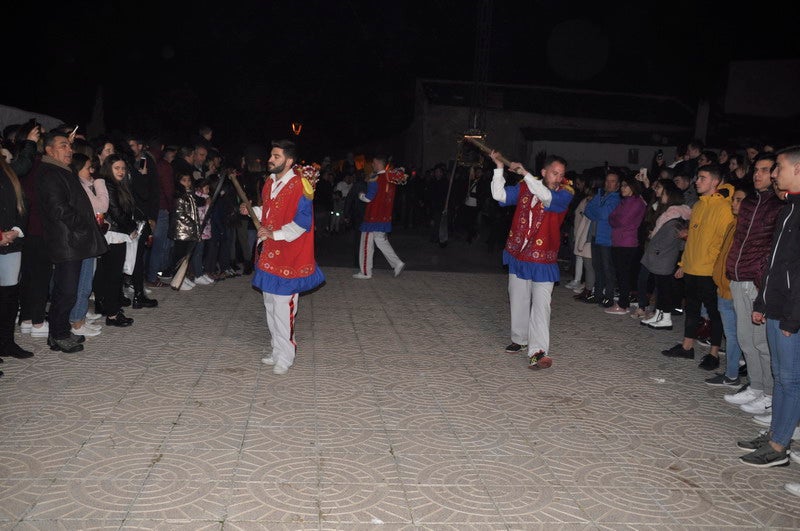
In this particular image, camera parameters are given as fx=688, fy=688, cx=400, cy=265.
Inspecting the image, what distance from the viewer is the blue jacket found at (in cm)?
925

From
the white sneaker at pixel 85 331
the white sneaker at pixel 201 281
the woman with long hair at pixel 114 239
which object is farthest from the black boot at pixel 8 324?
the white sneaker at pixel 201 281

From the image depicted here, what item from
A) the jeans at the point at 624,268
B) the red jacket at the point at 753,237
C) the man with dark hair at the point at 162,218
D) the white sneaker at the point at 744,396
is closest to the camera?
the red jacket at the point at 753,237

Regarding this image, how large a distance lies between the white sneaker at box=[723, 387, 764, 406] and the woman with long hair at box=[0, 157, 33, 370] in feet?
19.7

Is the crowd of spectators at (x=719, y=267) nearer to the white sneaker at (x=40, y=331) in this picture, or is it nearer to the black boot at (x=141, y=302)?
the black boot at (x=141, y=302)

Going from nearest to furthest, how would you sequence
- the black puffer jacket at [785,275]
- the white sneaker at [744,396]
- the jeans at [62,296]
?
the black puffer jacket at [785,275], the white sneaker at [744,396], the jeans at [62,296]

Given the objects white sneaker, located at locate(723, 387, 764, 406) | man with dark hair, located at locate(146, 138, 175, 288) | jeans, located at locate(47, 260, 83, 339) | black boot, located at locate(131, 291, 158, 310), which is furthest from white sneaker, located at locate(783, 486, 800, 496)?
man with dark hair, located at locate(146, 138, 175, 288)

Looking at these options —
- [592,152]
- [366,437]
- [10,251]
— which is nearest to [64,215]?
[10,251]

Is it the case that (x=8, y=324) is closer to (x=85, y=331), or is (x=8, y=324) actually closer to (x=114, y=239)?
(x=85, y=331)

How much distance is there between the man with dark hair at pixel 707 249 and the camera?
677cm

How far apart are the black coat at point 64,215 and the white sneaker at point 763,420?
578 centimetres

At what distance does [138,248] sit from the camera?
26.0 ft

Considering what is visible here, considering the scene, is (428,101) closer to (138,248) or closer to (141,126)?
(141,126)

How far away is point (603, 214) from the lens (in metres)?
9.27

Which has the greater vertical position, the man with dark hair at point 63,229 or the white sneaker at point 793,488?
the man with dark hair at point 63,229
